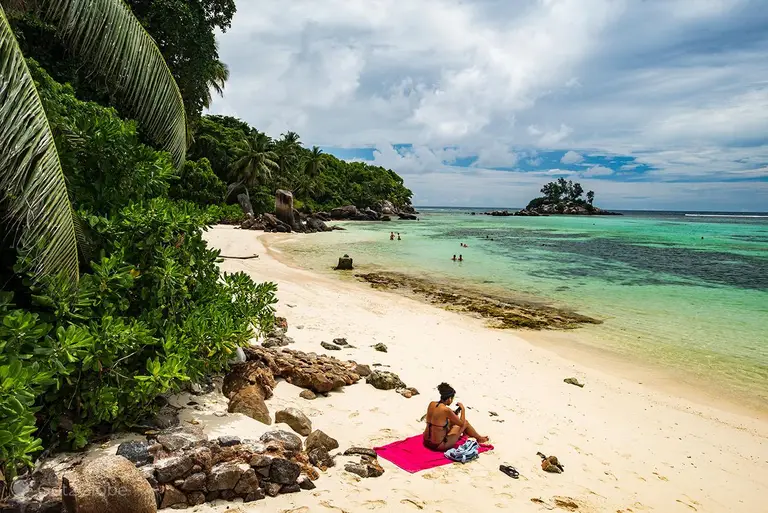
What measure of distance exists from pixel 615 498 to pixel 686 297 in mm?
16219

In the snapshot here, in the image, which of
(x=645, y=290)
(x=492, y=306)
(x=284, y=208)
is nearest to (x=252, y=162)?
(x=284, y=208)

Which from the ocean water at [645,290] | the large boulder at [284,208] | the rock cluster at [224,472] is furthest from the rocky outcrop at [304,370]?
the large boulder at [284,208]

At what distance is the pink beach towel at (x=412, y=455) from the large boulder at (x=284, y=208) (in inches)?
1461

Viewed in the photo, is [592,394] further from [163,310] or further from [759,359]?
[163,310]

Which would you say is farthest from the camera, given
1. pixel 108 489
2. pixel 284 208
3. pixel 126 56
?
pixel 284 208

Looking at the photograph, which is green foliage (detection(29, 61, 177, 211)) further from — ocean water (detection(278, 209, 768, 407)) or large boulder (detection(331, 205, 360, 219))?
large boulder (detection(331, 205, 360, 219))

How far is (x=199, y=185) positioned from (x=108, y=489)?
39.2 meters

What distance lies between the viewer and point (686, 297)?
17.5 m

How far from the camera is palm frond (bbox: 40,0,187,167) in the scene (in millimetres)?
4875

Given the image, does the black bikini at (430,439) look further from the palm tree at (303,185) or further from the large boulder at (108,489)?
the palm tree at (303,185)

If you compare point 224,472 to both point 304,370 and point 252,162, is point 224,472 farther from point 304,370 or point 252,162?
point 252,162

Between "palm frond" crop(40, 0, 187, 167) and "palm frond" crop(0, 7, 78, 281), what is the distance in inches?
49.6

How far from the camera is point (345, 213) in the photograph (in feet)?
227

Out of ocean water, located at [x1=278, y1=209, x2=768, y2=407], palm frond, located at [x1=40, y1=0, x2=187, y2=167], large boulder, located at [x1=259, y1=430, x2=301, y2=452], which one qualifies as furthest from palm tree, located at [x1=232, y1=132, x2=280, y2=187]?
large boulder, located at [x1=259, y1=430, x2=301, y2=452]
